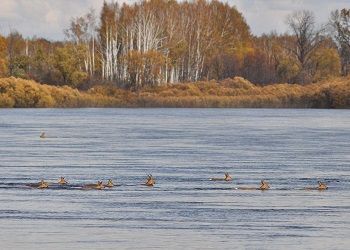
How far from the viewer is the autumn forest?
320 ft

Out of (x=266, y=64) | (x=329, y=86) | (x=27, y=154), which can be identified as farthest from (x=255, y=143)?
(x=266, y=64)

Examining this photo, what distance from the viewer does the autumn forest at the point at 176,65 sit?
97.6 meters

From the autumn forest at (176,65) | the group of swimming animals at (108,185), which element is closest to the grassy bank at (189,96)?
the autumn forest at (176,65)

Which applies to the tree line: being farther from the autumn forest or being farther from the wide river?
the wide river

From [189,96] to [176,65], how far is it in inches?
577

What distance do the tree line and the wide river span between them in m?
54.1

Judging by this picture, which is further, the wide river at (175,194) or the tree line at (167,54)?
the tree line at (167,54)

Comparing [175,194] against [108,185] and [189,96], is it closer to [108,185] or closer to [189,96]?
[108,185]

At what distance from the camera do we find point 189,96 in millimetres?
98625

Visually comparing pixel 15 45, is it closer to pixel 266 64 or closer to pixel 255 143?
pixel 266 64

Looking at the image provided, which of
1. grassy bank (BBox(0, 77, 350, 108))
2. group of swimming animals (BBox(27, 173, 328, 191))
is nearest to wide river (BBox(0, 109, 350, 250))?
group of swimming animals (BBox(27, 173, 328, 191))

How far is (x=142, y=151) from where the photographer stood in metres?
42.2

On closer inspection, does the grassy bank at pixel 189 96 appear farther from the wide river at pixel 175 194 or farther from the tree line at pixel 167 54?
the wide river at pixel 175 194

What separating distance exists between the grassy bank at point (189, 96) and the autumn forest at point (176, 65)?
3.8 inches
